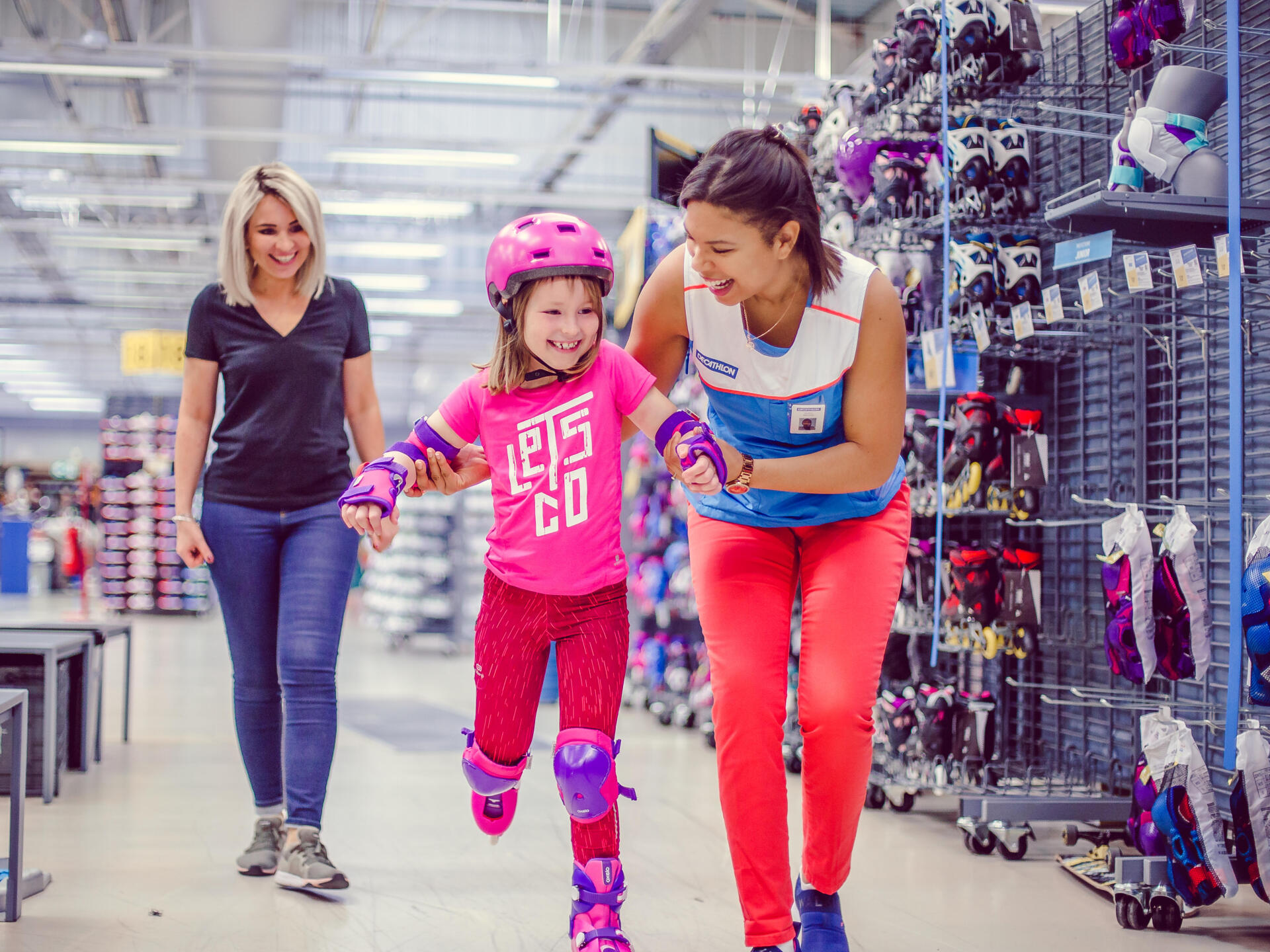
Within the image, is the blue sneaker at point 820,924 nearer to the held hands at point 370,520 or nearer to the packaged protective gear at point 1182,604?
the held hands at point 370,520

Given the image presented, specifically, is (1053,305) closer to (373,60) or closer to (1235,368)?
(1235,368)

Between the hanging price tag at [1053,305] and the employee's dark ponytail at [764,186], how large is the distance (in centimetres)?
174

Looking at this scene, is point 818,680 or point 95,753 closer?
point 818,680

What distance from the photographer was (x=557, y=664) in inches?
79.3

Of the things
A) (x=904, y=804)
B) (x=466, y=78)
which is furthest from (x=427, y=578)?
(x=904, y=804)

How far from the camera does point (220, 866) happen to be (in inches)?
118

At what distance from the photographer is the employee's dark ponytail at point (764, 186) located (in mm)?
1847

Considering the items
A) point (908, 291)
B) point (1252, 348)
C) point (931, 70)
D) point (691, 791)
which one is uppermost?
point (931, 70)

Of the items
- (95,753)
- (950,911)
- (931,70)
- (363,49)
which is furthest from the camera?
(363,49)

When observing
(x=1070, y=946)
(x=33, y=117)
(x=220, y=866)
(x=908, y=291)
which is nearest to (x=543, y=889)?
(x=220, y=866)

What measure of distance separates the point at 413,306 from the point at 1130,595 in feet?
50.0

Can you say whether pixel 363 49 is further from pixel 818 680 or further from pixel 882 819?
pixel 818 680

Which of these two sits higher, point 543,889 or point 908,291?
point 908,291

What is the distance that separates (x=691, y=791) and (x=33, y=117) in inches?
466
